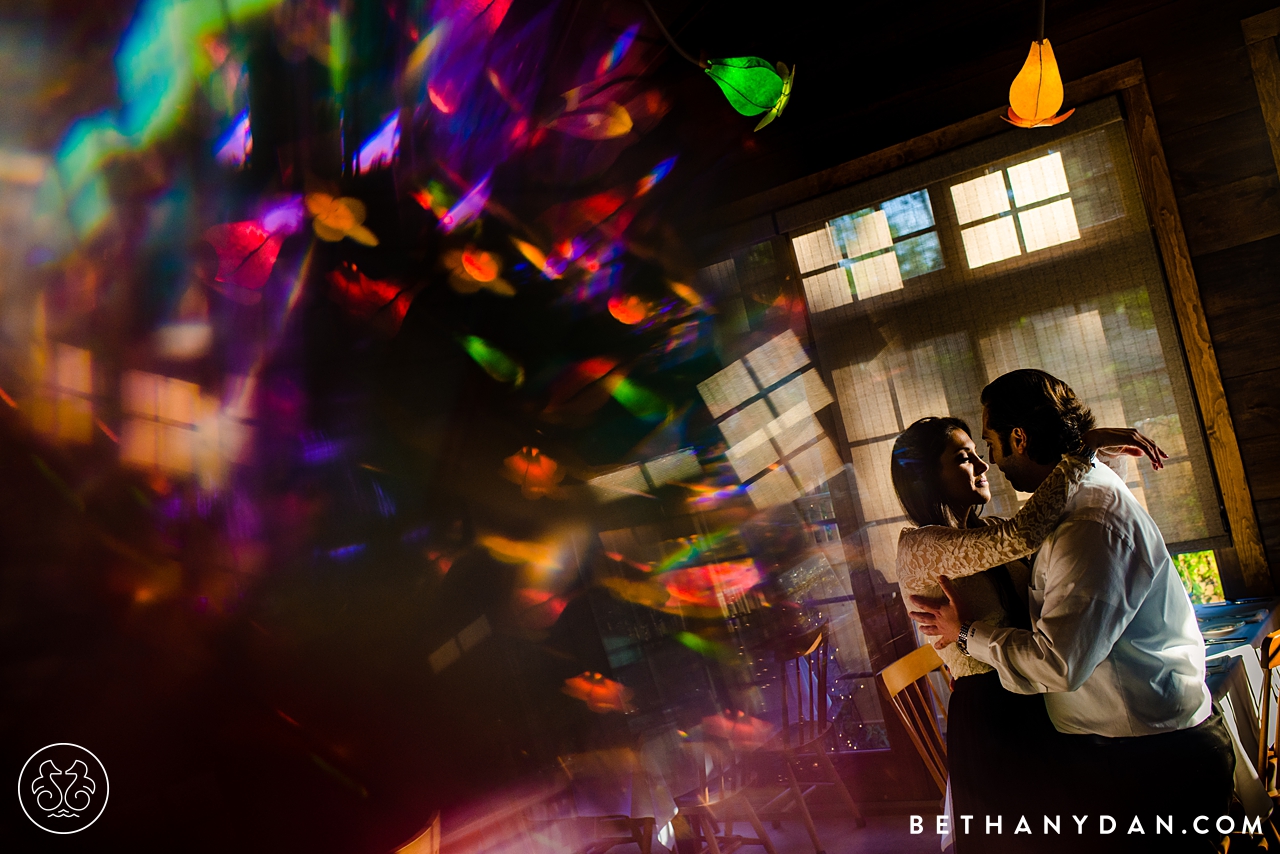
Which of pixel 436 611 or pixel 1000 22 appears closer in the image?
pixel 1000 22

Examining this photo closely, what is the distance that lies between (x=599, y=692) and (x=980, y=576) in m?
2.21

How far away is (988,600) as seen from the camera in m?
1.18

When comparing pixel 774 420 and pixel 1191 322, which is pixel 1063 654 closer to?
pixel 1191 322

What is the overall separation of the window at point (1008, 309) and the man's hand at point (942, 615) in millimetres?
1217

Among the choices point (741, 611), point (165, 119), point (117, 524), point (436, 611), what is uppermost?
point (165, 119)

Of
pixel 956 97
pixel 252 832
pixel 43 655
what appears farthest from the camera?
pixel 956 97

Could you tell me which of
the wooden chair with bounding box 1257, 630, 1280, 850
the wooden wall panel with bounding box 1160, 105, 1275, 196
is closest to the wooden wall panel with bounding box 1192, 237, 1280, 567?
the wooden wall panel with bounding box 1160, 105, 1275, 196

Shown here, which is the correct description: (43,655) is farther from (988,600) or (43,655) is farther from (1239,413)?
(1239,413)

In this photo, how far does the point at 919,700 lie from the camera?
2168 mm

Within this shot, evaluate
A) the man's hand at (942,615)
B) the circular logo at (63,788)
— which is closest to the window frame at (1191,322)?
the man's hand at (942,615)

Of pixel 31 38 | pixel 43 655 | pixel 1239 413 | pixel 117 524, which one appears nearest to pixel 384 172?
pixel 31 38

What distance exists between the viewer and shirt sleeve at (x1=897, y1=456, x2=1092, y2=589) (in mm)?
1056

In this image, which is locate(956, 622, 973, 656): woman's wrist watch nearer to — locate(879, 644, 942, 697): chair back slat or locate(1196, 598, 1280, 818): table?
locate(1196, 598, 1280, 818): table

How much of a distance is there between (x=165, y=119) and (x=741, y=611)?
7.89 feet
